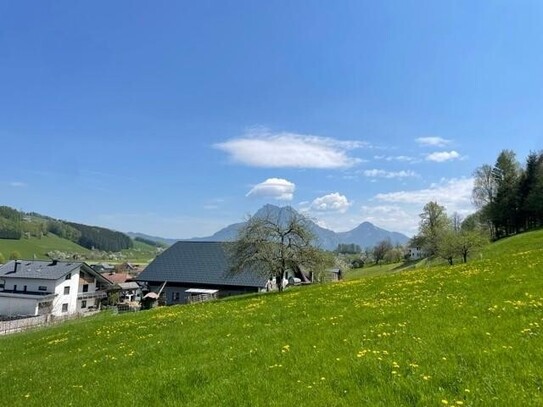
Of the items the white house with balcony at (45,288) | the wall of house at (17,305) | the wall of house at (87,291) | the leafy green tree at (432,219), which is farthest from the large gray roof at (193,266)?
the leafy green tree at (432,219)

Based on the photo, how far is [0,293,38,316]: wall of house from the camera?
86625mm

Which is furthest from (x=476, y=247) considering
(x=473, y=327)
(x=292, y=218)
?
(x=473, y=327)

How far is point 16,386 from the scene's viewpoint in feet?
47.1

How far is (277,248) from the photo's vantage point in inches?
1761

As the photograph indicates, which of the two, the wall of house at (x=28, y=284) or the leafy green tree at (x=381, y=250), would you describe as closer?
the wall of house at (x=28, y=284)

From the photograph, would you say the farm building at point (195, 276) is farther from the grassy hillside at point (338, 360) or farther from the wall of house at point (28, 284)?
the grassy hillside at point (338, 360)

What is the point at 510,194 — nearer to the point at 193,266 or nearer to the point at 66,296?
the point at 193,266

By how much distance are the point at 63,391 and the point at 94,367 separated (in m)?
2.59

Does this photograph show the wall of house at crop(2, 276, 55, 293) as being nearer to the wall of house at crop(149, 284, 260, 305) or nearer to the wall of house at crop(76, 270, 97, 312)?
the wall of house at crop(76, 270, 97, 312)

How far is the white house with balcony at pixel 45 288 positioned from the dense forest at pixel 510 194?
10274 cm

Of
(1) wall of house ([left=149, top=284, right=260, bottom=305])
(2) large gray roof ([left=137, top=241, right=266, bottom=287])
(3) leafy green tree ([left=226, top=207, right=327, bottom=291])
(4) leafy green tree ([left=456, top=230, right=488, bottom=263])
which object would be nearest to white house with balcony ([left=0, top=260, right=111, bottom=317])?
(2) large gray roof ([left=137, top=241, right=266, bottom=287])

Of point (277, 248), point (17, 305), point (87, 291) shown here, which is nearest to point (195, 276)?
point (87, 291)

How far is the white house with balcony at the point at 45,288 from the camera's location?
87625mm

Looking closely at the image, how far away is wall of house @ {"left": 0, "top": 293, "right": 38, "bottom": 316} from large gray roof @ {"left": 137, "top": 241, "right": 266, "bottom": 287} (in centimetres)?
2328
